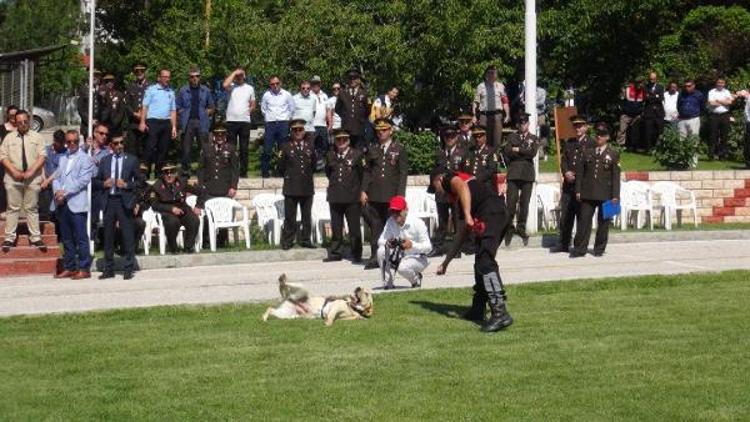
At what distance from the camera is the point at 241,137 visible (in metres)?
27.3

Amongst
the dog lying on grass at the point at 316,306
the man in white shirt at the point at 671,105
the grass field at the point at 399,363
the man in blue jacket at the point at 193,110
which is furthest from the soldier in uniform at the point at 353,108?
the dog lying on grass at the point at 316,306

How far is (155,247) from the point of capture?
23906 millimetres

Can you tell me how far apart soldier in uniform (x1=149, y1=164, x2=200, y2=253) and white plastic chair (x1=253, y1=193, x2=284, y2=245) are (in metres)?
1.69

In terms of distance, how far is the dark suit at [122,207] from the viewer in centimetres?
2102

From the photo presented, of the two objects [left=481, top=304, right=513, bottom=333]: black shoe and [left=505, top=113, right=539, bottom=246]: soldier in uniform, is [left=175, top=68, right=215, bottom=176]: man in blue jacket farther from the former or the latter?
[left=481, top=304, right=513, bottom=333]: black shoe

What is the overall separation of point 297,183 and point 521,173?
3.63 m

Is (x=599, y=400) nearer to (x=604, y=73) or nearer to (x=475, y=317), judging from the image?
(x=475, y=317)

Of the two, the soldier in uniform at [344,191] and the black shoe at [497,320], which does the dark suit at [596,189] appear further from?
the black shoe at [497,320]

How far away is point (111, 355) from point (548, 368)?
170 inches

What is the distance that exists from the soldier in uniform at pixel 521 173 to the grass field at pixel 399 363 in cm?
581

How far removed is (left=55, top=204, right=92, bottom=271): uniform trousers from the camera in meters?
21.0

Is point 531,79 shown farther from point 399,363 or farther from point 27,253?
point 399,363

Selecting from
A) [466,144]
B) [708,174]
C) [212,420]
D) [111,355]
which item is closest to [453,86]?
[708,174]

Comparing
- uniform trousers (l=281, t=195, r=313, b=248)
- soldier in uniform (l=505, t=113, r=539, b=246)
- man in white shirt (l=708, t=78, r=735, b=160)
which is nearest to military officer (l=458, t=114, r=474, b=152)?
soldier in uniform (l=505, t=113, r=539, b=246)
